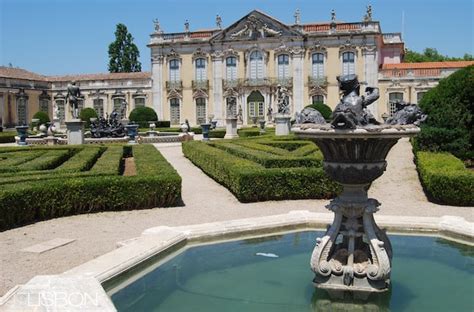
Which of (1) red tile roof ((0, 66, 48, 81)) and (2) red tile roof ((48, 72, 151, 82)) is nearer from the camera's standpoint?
(1) red tile roof ((0, 66, 48, 81))

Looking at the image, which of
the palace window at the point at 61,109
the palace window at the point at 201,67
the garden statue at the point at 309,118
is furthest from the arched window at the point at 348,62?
the garden statue at the point at 309,118

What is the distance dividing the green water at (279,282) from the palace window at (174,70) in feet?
126

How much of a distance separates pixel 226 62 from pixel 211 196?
3295 cm

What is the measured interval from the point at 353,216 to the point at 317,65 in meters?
36.9

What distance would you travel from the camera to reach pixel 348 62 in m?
40.2

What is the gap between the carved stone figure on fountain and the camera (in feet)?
15.4

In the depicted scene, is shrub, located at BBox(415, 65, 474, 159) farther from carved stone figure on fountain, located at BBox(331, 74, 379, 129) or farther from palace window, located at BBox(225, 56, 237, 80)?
palace window, located at BBox(225, 56, 237, 80)

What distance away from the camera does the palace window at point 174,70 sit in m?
44.1

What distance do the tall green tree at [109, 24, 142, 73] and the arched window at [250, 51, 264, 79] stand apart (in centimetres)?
1784

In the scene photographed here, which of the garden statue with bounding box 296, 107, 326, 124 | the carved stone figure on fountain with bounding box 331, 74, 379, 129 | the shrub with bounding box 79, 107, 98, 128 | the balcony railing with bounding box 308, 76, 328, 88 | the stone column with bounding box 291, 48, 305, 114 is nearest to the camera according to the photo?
the carved stone figure on fountain with bounding box 331, 74, 379, 129

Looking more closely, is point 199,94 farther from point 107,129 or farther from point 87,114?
point 107,129

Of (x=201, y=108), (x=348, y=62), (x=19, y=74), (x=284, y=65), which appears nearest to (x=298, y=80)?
(x=284, y=65)

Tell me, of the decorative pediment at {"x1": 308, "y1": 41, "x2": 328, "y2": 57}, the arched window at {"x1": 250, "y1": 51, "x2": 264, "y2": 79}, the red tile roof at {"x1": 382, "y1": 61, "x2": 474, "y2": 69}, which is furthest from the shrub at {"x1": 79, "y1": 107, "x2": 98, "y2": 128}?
the red tile roof at {"x1": 382, "y1": 61, "x2": 474, "y2": 69}

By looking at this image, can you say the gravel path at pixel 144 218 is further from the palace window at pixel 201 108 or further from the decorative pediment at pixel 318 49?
the palace window at pixel 201 108
